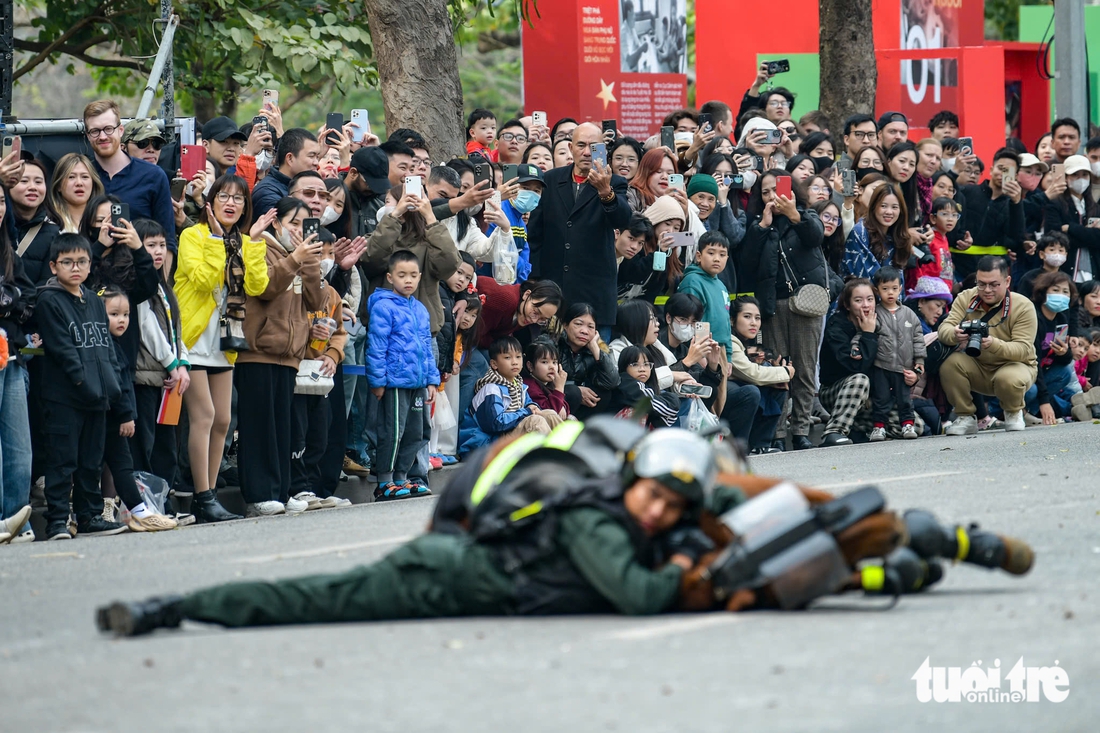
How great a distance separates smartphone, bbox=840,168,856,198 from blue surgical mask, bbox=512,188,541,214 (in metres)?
3.41

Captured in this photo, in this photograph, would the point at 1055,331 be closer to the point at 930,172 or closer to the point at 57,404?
the point at 930,172

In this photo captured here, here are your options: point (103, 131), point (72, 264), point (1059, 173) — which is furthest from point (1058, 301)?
point (72, 264)

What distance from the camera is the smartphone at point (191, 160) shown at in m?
11.5

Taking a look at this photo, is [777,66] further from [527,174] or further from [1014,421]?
[527,174]

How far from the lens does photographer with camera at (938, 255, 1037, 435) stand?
54.0 ft

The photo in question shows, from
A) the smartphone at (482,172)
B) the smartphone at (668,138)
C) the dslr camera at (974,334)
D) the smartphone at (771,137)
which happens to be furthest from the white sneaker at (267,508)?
the dslr camera at (974,334)

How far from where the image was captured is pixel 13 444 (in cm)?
1009

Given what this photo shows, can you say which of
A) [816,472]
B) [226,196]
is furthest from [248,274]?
[816,472]

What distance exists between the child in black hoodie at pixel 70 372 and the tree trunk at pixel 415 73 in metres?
5.64

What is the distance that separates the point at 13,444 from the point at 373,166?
133 inches

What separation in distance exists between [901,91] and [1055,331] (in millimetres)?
7130

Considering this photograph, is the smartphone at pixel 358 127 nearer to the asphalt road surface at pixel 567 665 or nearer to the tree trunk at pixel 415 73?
the tree trunk at pixel 415 73

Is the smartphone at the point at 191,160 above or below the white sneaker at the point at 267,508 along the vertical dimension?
above

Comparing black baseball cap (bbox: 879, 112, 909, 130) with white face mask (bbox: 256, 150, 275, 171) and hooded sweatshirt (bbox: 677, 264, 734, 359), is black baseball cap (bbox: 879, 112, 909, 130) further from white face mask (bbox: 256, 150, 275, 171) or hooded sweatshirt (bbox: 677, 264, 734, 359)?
white face mask (bbox: 256, 150, 275, 171)
